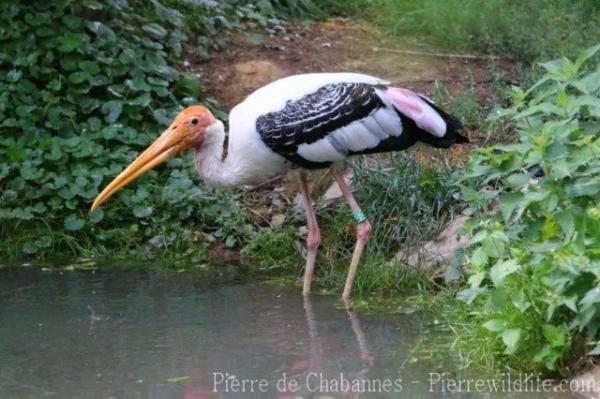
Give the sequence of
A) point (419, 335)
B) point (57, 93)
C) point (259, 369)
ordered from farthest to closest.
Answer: point (57, 93) < point (419, 335) < point (259, 369)

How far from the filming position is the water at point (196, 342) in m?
6.24

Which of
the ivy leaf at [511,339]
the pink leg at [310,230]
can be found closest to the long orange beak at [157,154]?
the pink leg at [310,230]

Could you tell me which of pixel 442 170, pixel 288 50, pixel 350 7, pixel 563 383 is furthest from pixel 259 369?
pixel 350 7

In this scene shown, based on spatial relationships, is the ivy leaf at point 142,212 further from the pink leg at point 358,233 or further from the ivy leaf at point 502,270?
the ivy leaf at point 502,270

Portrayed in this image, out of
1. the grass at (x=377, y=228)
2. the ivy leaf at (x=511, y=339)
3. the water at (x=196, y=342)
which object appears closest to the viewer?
the ivy leaf at (x=511, y=339)

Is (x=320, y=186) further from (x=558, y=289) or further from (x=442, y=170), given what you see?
(x=558, y=289)

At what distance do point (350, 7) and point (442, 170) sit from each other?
14.1ft

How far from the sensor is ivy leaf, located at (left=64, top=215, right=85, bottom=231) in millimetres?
9320

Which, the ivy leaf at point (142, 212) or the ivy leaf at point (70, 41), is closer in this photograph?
the ivy leaf at point (142, 212)

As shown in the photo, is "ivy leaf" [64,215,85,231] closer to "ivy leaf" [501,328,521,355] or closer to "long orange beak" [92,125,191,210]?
"long orange beak" [92,125,191,210]

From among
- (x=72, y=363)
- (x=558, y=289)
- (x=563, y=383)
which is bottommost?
(x=72, y=363)

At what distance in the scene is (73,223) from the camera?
934 centimetres

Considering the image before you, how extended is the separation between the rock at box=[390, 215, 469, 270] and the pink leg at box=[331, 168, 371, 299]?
0.27 metres

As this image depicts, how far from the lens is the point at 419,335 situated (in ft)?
23.4
